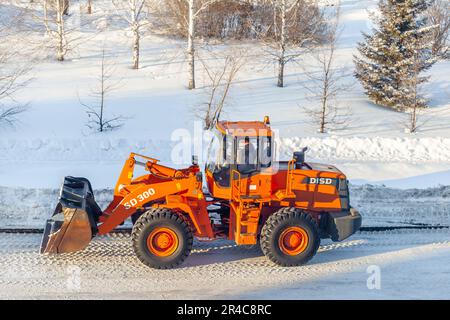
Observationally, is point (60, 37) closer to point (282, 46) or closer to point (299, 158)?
point (282, 46)

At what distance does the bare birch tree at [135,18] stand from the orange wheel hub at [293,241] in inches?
672

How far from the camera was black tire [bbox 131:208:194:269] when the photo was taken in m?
9.51

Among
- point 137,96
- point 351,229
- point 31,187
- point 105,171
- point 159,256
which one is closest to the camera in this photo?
point 159,256

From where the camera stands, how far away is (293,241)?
9.93m

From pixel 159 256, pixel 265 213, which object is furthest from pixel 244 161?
pixel 159 256

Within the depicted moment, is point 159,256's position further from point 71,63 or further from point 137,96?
point 71,63

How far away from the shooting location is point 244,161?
9875 mm

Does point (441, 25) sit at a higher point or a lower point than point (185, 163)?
higher

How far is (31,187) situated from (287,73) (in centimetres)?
1569

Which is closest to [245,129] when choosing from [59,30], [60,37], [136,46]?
[136,46]

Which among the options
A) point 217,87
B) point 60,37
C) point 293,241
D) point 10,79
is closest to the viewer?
point 293,241

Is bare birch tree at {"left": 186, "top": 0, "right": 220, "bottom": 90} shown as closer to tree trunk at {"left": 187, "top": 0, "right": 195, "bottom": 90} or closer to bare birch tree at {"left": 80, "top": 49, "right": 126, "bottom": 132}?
tree trunk at {"left": 187, "top": 0, "right": 195, "bottom": 90}

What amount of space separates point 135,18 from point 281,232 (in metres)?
17.4

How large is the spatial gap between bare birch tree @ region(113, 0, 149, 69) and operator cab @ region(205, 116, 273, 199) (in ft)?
53.0
